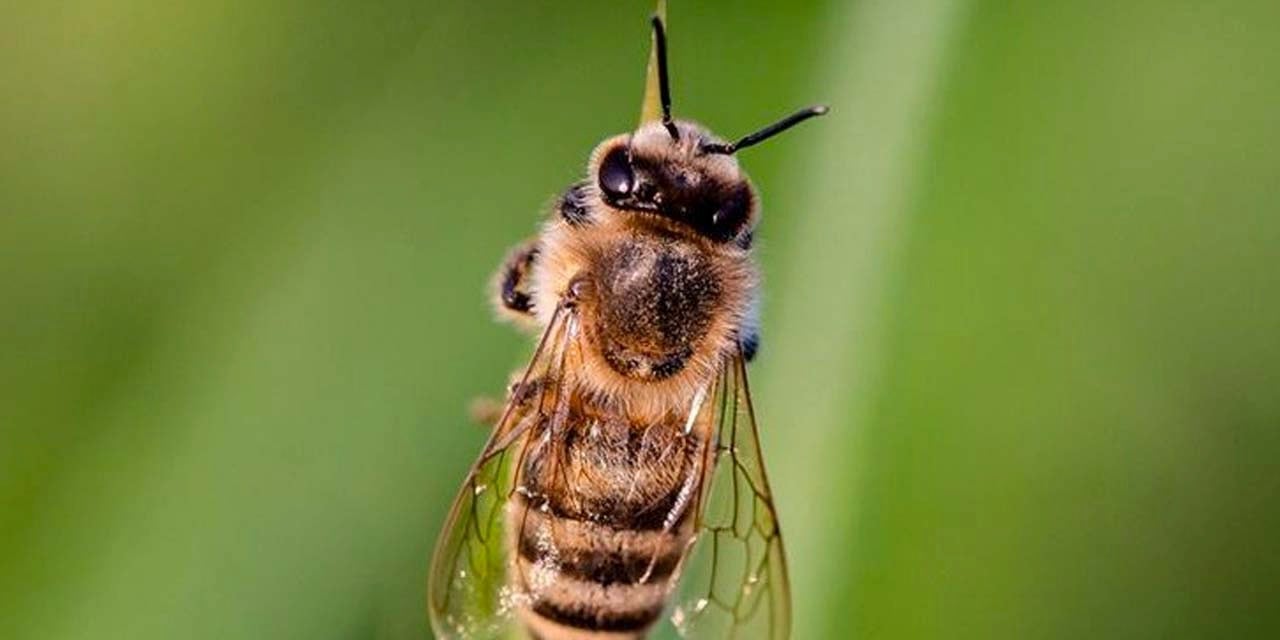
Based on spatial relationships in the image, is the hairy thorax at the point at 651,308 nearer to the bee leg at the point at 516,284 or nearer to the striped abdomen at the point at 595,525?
the striped abdomen at the point at 595,525

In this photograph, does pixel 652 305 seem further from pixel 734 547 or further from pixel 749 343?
pixel 734 547

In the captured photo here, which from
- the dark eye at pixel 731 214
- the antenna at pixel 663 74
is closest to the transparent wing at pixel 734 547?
the dark eye at pixel 731 214

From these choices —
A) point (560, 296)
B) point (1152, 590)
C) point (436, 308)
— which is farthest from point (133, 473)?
point (1152, 590)

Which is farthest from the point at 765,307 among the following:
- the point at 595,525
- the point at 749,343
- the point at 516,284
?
the point at 595,525

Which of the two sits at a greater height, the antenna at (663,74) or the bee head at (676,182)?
the antenna at (663,74)

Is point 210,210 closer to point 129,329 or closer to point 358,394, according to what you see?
point 129,329

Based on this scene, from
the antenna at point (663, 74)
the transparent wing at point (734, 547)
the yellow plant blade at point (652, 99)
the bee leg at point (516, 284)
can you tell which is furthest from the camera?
the bee leg at point (516, 284)
